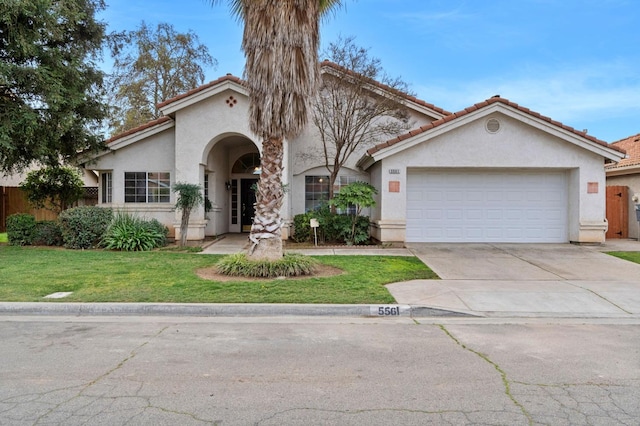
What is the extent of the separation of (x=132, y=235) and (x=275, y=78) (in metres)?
7.77

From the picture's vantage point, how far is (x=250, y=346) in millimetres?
5824

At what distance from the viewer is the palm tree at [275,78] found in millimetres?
9672

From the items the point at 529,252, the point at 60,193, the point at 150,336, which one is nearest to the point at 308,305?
the point at 150,336

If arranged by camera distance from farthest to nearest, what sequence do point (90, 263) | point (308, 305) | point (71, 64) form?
1. point (71, 64)
2. point (90, 263)
3. point (308, 305)

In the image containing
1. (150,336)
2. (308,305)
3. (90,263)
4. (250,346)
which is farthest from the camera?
(90,263)

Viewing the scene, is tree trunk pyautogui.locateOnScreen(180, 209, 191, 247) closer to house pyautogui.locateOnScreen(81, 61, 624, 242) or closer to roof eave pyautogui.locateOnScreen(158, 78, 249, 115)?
house pyautogui.locateOnScreen(81, 61, 624, 242)

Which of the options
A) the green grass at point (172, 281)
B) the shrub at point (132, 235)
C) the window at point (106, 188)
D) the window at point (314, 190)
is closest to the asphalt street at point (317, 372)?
the green grass at point (172, 281)

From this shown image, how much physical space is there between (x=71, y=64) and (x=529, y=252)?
49.4 feet

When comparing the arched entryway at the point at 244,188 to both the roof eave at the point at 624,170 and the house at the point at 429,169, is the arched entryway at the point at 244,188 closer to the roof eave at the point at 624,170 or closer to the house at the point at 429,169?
the house at the point at 429,169

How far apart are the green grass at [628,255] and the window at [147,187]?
47.1ft

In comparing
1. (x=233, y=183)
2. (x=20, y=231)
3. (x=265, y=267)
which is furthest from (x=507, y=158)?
(x=20, y=231)

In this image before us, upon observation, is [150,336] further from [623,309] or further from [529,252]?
[529,252]

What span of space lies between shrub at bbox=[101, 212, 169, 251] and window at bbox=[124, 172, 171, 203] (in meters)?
1.57

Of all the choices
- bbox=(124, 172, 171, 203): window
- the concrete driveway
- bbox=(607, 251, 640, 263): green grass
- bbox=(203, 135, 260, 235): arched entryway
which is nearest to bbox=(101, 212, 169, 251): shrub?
bbox=(124, 172, 171, 203): window
